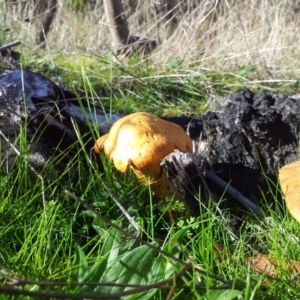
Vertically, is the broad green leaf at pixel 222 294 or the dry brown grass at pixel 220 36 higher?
the broad green leaf at pixel 222 294

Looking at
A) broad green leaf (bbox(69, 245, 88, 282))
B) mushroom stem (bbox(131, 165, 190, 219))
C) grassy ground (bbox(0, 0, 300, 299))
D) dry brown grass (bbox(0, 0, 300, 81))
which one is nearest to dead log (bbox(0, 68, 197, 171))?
grassy ground (bbox(0, 0, 300, 299))

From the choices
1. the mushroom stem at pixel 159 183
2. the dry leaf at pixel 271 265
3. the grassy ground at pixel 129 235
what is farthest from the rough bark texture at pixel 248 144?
the dry leaf at pixel 271 265

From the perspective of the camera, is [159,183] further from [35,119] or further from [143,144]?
[35,119]

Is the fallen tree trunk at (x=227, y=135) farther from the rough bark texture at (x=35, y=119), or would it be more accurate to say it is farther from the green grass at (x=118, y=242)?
the green grass at (x=118, y=242)

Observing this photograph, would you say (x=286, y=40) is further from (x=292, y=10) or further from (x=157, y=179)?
(x=157, y=179)

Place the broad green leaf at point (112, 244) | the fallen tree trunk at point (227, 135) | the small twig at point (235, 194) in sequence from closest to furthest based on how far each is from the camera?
the broad green leaf at point (112, 244) → the small twig at point (235, 194) → the fallen tree trunk at point (227, 135)

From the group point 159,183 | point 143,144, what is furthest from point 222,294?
point 159,183

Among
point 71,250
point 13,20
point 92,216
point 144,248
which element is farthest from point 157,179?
point 13,20
